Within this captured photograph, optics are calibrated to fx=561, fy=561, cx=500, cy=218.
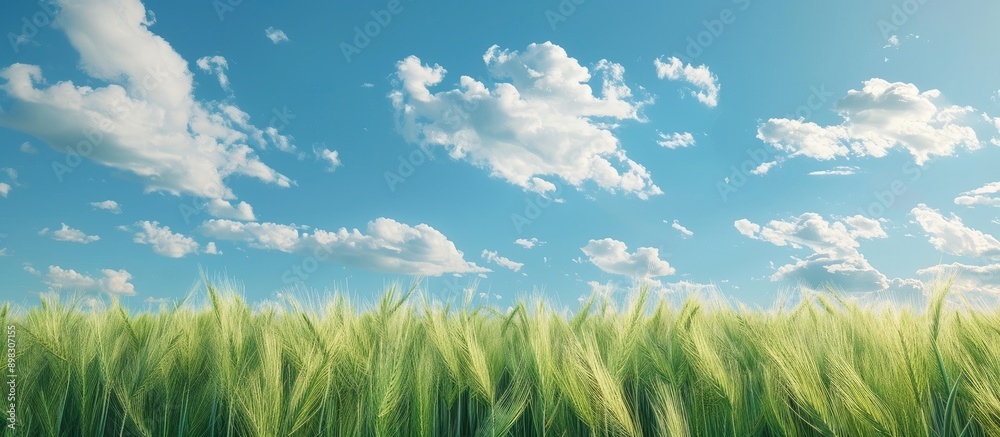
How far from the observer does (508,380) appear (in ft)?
8.87

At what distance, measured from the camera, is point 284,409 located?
194cm

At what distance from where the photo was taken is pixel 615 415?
1890 mm

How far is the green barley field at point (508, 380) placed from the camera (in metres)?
1.81

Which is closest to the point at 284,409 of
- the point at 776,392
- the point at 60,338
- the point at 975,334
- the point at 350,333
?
the point at 350,333

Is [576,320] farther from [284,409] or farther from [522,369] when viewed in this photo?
[284,409]

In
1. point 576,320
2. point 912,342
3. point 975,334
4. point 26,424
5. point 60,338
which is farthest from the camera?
point 576,320

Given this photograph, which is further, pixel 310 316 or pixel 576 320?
pixel 576 320

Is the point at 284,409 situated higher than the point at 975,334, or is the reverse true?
the point at 975,334

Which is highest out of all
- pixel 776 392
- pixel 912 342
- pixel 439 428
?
pixel 912 342

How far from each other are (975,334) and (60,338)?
4131mm

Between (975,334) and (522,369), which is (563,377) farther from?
(975,334)

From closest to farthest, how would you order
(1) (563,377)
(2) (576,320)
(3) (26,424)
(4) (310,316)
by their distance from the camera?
(1) (563,377) < (3) (26,424) < (4) (310,316) < (2) (576,320)

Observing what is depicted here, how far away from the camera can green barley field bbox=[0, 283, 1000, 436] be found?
181cm

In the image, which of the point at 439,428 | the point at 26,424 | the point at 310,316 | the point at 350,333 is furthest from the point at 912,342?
the point at 26,424
